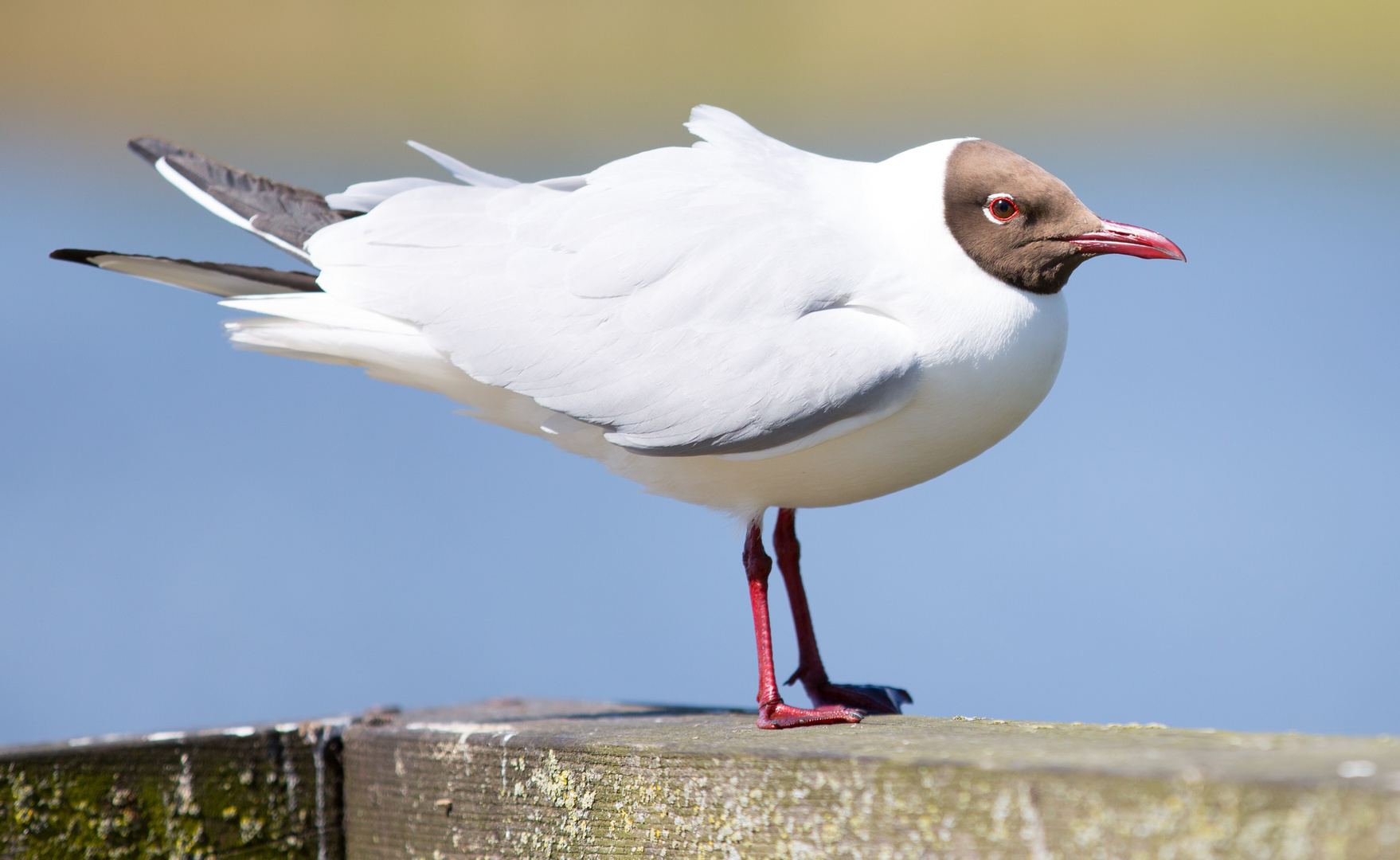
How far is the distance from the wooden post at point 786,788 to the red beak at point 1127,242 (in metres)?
0.95

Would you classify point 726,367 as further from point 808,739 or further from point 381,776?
point 381,776

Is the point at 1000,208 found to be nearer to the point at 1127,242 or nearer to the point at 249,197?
the point at 1127,242

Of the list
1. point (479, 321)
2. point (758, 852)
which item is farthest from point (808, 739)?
point (479, 321)

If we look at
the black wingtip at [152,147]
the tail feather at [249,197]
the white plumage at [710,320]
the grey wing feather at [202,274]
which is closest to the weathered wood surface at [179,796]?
the white plumage at [710,320]

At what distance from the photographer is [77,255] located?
95.1 inches

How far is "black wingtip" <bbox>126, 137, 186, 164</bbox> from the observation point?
2801 mm

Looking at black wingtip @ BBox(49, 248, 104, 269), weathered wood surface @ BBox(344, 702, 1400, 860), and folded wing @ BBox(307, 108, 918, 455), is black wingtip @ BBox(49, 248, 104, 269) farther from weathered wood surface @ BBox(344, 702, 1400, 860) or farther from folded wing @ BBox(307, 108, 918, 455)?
weathered wood surface @ BBox(344, 702, 1400, 860)

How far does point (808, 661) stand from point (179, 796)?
124 cm

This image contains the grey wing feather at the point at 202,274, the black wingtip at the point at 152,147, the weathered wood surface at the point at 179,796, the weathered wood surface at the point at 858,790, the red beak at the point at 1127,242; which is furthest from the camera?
the black wingtip at the point at 152,147

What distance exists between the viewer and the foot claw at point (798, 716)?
2080 mm

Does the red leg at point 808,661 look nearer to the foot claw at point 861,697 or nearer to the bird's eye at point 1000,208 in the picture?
the foot claw at point 861,697

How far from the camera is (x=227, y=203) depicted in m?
2.67

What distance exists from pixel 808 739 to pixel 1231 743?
0.56m

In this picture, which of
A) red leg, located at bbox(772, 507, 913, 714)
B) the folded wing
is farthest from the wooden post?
the folded wing
